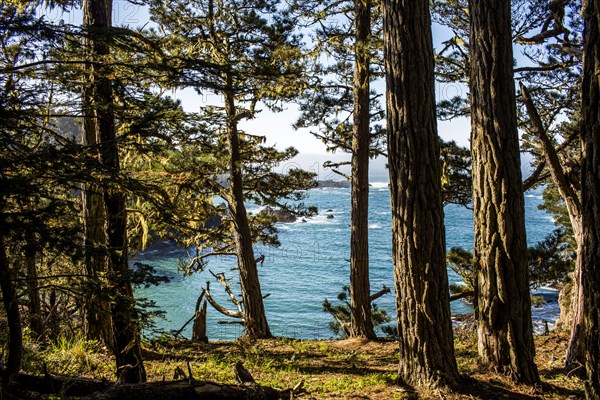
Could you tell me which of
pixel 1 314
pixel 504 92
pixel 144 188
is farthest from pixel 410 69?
pixel 1 314

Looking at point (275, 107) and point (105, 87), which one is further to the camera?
point (275, 107)

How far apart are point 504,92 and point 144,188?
3.40 m

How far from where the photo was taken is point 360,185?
8.14 meters

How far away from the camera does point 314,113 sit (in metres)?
10.1

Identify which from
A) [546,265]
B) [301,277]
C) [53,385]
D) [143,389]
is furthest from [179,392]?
[301,277]

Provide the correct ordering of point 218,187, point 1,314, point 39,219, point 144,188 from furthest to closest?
point 218,187 → point 1,314 → point 144,188 → point 39,219

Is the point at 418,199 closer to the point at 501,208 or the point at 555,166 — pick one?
the point at 501,208

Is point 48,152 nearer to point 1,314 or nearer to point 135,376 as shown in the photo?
point 135,376

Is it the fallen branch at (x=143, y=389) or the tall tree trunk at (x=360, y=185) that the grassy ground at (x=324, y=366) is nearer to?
the fallen branch at (x=143, y=389)

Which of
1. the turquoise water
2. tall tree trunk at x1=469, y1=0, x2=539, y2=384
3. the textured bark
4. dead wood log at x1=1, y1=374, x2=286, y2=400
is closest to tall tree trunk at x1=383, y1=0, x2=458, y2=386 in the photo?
tall tree trunk at x1=469, y1=0, x2=539, y2=384

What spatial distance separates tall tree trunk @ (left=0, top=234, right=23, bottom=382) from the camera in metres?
3.10

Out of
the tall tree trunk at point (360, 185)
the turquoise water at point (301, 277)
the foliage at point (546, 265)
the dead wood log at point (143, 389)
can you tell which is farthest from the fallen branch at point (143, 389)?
the turquoise water at point (301, 277)

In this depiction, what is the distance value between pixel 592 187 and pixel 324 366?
16.0 feet

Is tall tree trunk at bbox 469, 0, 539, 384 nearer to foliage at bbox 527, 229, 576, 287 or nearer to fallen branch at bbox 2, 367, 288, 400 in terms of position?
fallen branch at bbox 2, 367, 288, 400
